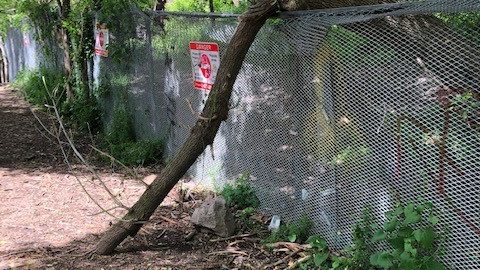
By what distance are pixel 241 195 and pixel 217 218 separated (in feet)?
2.21

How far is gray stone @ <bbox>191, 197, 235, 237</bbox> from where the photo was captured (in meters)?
5.32

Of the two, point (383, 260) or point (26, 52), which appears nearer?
point (383, 260)

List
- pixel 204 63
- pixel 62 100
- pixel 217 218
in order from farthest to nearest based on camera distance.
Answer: pixel 62 100 → pixel 204 63 → pixel 217 218

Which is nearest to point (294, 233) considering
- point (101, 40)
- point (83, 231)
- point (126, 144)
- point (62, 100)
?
point (83, 231)

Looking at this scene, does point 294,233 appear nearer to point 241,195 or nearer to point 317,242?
point 317,242

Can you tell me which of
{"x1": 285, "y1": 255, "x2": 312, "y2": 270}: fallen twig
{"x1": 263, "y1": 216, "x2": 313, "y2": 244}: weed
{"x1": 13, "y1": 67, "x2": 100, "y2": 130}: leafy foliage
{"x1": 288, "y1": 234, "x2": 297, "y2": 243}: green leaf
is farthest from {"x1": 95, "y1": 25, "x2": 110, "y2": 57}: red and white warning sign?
{"x1": 285, "y1": 255, "x2": 312, "y2": 270}: fallen twig

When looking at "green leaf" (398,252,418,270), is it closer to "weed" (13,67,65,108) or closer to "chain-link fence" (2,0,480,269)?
"chain-link fence" (2,0,480,269)

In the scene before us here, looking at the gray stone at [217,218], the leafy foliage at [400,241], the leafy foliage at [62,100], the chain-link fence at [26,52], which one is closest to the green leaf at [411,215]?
the leafy foliage at [400,241]

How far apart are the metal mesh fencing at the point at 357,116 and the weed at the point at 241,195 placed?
0.10 metres

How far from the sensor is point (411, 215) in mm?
3764

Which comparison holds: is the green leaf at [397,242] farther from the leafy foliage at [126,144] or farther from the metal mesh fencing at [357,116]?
the leafy foliage at [126,144]

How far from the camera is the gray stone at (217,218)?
5320 mm

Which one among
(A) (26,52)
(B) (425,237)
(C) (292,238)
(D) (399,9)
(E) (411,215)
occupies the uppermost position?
(D) (399,9)

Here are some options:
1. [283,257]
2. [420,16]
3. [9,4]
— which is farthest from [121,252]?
[9,4]
